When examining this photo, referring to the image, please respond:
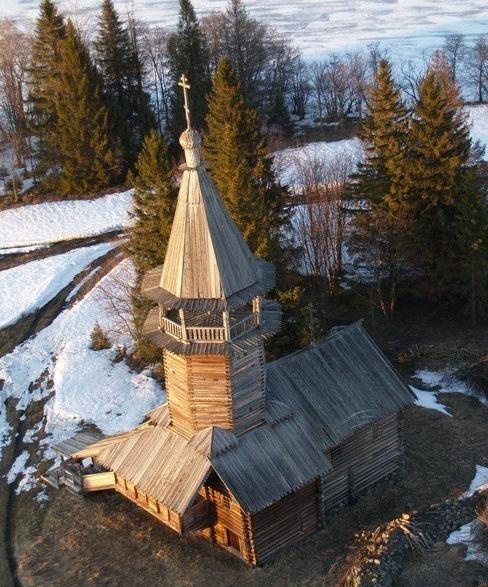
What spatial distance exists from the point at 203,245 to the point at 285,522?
8888mm

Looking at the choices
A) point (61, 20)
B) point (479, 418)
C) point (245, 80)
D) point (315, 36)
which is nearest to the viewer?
point (479, 418)

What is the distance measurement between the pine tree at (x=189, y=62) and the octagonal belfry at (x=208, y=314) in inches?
1435

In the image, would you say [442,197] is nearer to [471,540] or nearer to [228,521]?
[471,540]

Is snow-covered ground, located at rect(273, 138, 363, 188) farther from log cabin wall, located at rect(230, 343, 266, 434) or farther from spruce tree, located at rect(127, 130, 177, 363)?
log cabin wall, located at rect(230, 343, 266, 434)

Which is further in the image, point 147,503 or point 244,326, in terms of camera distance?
point 147,503

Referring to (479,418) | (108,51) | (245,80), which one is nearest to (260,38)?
(245,80)

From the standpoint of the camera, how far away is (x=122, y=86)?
187 ft

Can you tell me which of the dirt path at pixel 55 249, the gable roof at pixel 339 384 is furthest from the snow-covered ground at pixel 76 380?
the gable roof at pixel 339 384

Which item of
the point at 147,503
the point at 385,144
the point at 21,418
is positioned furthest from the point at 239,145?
the point at 147,503

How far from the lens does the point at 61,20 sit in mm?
52906

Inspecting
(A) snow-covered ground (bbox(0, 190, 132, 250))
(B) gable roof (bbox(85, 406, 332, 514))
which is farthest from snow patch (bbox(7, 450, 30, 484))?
(A) snow-covered ground (bbox(0, 190, 132, 250))

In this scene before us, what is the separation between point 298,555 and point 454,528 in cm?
471

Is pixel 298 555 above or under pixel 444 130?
under

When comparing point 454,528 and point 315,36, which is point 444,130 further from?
point 315,36
